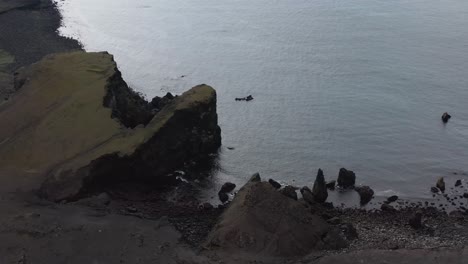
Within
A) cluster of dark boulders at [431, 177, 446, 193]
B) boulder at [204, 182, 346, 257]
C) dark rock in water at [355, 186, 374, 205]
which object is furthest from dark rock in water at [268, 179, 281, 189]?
cluster of dark boulders at [431, 177, 446, 193]

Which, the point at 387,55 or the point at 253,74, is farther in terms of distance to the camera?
the point at 387,55

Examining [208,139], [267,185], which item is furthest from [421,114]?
[267,185]

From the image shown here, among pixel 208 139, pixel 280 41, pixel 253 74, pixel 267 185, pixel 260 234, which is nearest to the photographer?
pixel 260 234

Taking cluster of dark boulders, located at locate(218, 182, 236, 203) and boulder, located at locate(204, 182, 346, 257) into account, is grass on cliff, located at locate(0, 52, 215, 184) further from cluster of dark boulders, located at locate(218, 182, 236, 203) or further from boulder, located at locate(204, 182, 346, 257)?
boulder, located at locate(204, 182, 346, 257)

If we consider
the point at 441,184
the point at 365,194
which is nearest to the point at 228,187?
the point at 365,194

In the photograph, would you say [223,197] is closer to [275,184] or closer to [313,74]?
[275,184]

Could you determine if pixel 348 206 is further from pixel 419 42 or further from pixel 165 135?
pixel 419 42

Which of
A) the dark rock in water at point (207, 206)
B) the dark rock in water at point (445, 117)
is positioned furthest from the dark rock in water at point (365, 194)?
the dark rock in water at point (445, 117)
